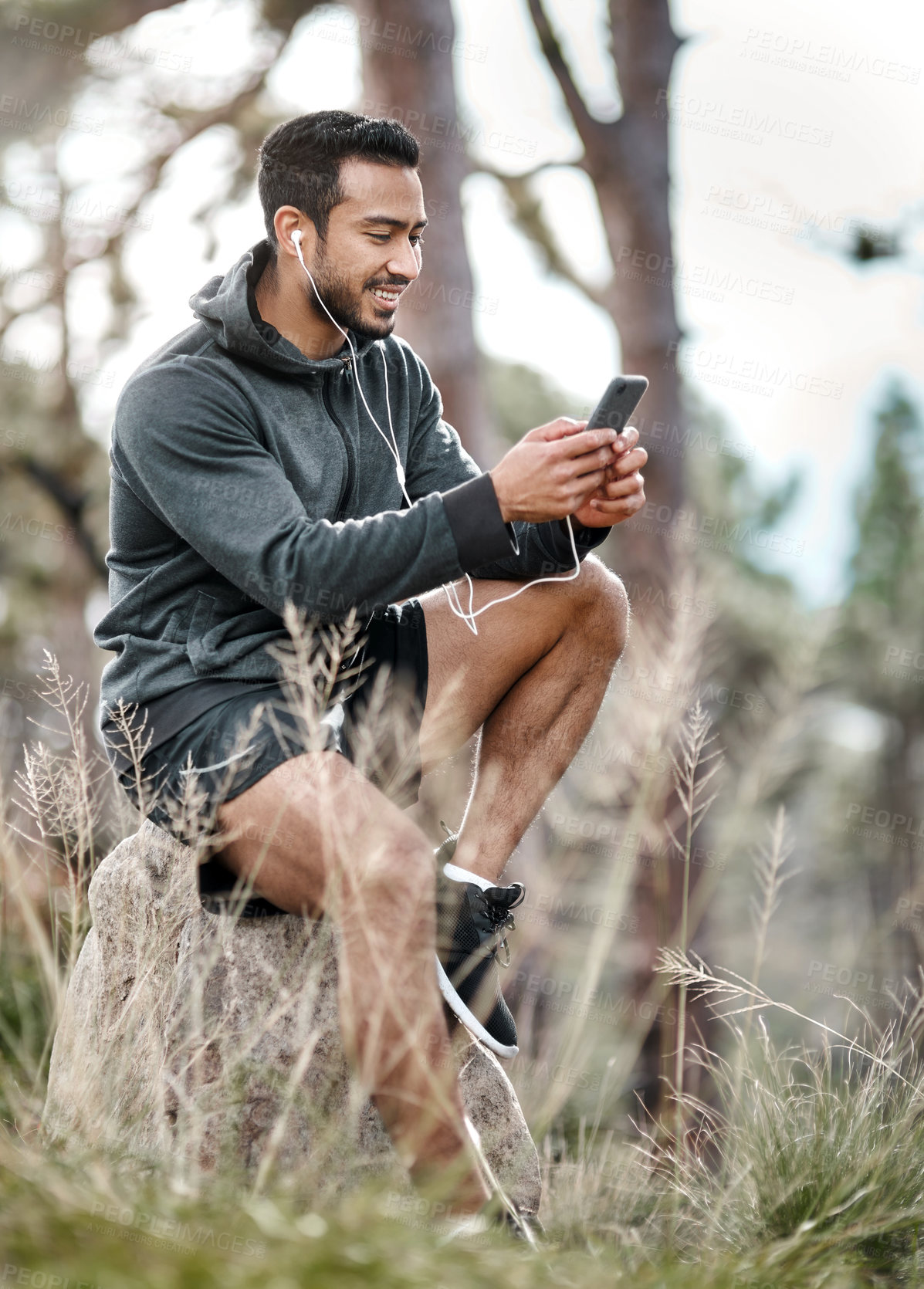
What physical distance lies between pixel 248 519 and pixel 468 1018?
1016 millimetres

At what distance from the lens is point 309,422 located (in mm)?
2494

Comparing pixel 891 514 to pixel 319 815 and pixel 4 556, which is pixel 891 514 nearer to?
pixel 4 556

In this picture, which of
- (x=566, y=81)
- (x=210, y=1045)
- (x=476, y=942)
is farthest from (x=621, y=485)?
(x=566, y=81)

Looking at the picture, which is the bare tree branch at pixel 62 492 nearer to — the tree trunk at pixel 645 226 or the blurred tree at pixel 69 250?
the blurred tree at pixel 69 250

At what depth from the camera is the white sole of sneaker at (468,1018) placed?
7.11ft

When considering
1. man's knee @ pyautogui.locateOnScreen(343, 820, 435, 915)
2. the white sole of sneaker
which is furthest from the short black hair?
the white sole of sneaker

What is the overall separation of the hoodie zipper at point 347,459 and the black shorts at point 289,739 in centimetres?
25

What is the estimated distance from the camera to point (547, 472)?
81.9 inches

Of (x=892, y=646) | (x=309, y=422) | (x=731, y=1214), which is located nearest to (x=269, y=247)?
(x=309, y=422)

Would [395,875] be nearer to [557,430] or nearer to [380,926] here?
[380,926]

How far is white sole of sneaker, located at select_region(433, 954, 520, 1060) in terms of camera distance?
85.3 inches

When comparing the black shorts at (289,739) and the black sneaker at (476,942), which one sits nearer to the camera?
the black shorts at (289,739)

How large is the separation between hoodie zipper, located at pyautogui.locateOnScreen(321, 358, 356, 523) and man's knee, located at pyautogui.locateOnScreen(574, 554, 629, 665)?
21.6 inches

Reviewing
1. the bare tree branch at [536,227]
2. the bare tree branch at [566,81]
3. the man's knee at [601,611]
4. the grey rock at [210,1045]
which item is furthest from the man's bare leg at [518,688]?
the bare tree branch at [536,227]
